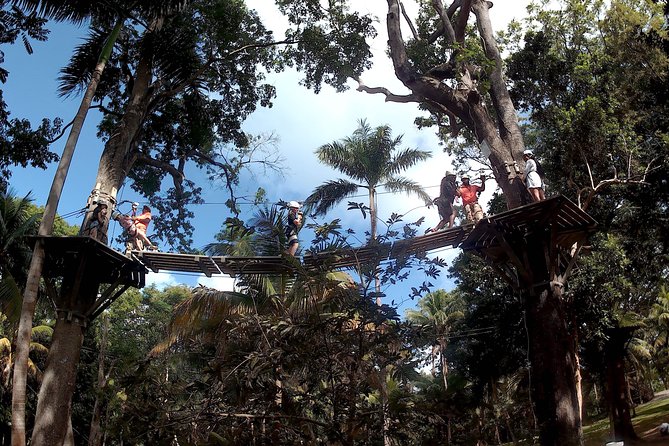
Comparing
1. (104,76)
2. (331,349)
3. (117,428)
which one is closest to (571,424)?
(331,349)

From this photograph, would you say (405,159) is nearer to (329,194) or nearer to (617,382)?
(329,194)

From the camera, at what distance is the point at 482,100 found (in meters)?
10.2

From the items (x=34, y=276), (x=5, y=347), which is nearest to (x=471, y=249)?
(x=34, y=276)

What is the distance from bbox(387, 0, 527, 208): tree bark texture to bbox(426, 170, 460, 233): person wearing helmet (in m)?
0.96

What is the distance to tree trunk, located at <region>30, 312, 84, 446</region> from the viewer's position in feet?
24.4

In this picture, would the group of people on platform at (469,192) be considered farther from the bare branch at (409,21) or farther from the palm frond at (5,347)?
the palm frond at (5,347)

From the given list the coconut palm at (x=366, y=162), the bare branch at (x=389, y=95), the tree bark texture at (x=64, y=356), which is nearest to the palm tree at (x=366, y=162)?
the coconut palm at (x=366, y=162)

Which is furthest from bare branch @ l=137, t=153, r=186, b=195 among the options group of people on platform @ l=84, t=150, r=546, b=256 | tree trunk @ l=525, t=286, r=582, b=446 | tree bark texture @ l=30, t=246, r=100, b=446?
tree trunk @ l=525, t=286, r=582, b=446

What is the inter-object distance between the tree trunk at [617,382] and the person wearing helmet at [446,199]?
8.16 meters

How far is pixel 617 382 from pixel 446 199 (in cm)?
985

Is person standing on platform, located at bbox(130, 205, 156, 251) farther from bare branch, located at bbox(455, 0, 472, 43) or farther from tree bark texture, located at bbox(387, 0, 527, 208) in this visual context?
bare branch, located at bbox(455, 0, 472, 43)

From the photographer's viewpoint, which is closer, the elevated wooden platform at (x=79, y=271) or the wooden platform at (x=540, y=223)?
the wooden platform at (x=540, y=223)

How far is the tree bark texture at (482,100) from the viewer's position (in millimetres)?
9094

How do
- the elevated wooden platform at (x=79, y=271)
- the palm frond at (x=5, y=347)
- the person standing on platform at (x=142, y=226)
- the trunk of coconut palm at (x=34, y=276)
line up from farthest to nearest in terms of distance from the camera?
the palm frond at (x=5, y=347) → the person standing on platform at (x=142, y=226) → the elevated wooden platform at (x=79, y=271) → the trunk of coconut palm at (x=34, y=276)
